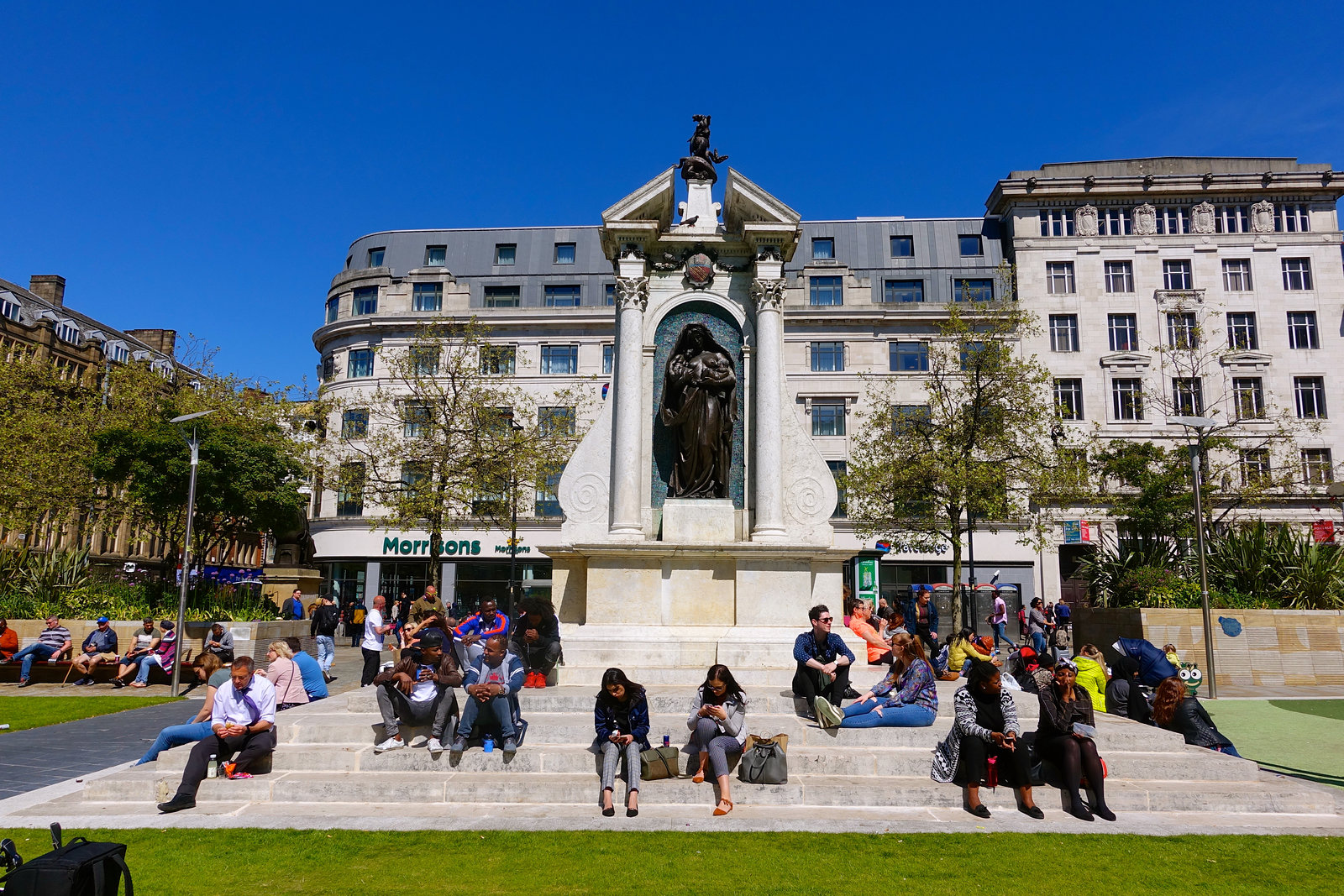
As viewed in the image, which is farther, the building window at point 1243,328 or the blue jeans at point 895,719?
the building window at point 1243,328

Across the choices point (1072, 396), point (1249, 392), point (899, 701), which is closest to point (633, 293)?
point (899, 701)

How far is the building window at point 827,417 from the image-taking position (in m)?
46.1

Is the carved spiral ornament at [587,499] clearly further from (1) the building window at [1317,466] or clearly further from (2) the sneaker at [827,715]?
(1) the building window at [1317,466]

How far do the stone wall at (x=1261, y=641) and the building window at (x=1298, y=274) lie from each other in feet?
110

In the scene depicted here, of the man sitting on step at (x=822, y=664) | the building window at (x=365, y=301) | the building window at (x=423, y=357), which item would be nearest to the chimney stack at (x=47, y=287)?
the building window at (x=365, y=301)

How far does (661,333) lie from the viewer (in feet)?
45.6

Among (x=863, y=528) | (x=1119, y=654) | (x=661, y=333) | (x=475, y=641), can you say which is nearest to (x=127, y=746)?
(x=475, y=641)

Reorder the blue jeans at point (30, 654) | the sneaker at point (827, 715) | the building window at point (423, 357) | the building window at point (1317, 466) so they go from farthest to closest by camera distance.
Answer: the building window at point (1317, 466) → the building window at point (423, 357) → the blue jeans at point (30, 654) → the sneaker at point (827, 715)

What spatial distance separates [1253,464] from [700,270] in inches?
1473

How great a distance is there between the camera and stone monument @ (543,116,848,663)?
12.3 m

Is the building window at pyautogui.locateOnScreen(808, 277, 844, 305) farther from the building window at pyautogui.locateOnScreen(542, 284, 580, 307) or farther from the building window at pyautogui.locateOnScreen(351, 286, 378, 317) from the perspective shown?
the building window at pyautogui.locateOnScreen(351, 286, 378, 317)

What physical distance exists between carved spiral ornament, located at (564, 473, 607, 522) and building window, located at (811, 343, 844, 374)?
3525 centimetres

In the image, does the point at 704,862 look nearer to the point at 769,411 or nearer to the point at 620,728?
the point at 620,728

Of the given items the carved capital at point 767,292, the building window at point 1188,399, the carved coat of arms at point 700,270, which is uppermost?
the building window at point 1188,399
